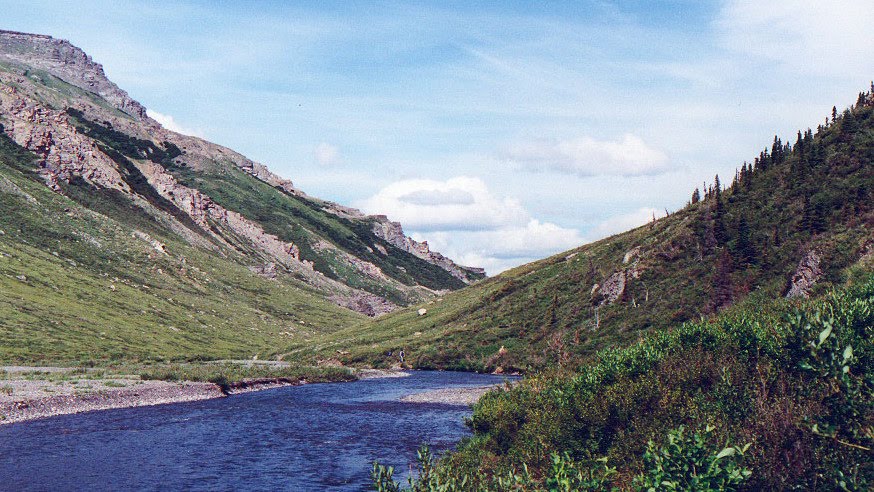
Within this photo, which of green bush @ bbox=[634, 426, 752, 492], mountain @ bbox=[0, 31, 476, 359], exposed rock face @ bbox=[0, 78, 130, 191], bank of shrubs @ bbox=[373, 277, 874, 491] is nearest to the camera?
green bush @ bbox=[634, 426, 752, 492]

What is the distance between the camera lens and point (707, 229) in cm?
8056

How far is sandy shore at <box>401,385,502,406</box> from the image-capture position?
57.3m

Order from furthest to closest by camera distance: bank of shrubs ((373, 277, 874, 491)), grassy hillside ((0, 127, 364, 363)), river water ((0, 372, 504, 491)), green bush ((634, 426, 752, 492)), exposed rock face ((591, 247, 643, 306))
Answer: grassy hillside ((0, 127, 364, 363)) < exposed rock face ((591, 247, 643, 306)) < river water ((0, 372, 504, 491)) < bank of shrubs ((373, 277, 874, 491)) < green bush ((634, 426, 752, 492))

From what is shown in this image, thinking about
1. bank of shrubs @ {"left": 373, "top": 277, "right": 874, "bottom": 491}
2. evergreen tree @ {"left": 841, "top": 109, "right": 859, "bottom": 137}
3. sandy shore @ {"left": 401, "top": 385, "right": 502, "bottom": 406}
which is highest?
evergreen tree @ {"left": 841, "top": 109, "right": 859, "bottom": 137}

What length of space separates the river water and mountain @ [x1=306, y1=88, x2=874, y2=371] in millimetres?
14657

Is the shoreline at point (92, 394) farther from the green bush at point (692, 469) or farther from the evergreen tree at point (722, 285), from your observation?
the evergreen tree at point (722, 285)

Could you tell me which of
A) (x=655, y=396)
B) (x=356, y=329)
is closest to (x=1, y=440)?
(x=655, y=396)

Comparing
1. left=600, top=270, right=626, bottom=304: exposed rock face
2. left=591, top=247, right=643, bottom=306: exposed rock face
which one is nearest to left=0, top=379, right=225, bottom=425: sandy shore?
left=600, top=270, right=626, bottom=304: exposed rock face

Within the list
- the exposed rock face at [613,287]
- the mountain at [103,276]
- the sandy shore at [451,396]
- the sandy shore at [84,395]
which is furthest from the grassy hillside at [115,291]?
the exposed rock face at [613,287]

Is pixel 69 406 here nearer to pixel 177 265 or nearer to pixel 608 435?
pixel 608 435

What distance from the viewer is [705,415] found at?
1828cm

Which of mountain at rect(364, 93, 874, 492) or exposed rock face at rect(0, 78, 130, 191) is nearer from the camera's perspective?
mountain at rect(364, 93, 874, 492)

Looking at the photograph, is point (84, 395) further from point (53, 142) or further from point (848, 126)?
point (53, 142)

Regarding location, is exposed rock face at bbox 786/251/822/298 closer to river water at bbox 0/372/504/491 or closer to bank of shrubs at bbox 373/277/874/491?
bank of shrubs at bbox 373/277/874/491
